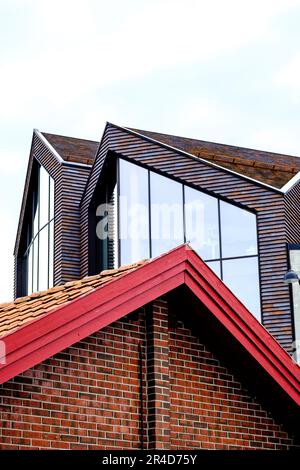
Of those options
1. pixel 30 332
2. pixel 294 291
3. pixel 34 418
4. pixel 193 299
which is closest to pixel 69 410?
pixel 34 418

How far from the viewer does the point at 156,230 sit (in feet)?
103

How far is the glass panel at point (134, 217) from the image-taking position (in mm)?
31484

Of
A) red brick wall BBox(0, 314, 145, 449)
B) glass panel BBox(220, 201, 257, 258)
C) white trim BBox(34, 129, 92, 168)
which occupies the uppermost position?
white trim BBox(34, 129, 92, 168)

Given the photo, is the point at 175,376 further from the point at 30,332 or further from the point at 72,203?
the point at 72,203

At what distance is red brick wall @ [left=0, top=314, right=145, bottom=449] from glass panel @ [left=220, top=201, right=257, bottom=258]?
20.6 metres

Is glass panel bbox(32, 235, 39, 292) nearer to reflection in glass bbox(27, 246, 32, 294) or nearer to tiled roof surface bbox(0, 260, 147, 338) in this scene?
reflection in glass bbox(27, 246, 32, 294)

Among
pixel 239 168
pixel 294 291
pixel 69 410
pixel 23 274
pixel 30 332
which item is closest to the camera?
pixel 30 332

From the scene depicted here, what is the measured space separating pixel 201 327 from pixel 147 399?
109cm

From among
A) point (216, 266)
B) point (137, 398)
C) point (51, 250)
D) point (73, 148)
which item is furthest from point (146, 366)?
point (73, 148)

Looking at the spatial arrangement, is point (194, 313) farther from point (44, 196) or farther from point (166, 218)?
point (44, 196)

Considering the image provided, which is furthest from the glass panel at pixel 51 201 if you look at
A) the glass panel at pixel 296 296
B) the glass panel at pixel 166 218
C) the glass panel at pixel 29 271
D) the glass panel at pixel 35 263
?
the glass panel at pixel 296 296

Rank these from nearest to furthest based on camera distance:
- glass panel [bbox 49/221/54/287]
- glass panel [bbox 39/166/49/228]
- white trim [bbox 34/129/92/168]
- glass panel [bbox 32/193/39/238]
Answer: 1. white trim [bbox 34/129/92/168]
2. glass panel [bbox 49/221/54/287]
3. glass panel [bbox 39/166/49/228]
4. glass panel [bbox 32/193/39/238]

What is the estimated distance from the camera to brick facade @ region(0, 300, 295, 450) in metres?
9.31

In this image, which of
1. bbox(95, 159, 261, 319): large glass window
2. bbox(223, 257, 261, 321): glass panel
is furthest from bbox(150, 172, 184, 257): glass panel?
bbox(223, 257, 261, 321): glass panel
